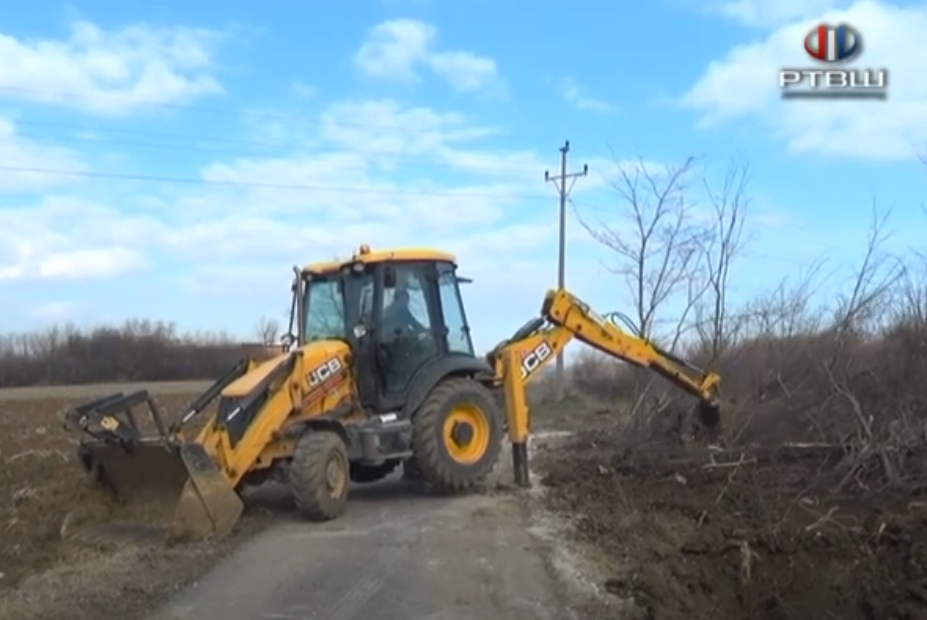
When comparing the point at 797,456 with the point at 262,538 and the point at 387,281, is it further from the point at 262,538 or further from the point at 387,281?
the point at 262,538

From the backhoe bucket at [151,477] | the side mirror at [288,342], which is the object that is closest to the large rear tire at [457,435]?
the side mirror at [288,342]

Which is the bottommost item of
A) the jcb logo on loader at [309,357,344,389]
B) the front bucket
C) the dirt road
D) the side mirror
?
the dirt road

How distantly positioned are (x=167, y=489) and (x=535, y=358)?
16.8 ft

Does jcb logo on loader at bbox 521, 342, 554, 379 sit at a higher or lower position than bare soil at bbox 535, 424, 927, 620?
higher

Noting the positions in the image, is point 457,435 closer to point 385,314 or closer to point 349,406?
point 349,406

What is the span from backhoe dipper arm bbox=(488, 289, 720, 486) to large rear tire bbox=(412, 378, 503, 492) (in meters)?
0.40

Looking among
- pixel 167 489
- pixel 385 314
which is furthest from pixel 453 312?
pixel 167 489

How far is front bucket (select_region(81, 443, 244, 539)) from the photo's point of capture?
404 inches

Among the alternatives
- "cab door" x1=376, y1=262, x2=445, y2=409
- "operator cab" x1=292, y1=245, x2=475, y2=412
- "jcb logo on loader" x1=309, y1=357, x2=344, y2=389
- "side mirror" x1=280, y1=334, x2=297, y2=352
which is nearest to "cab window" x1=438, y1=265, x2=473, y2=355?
"operator cab" x1=292, y1=245, x2=475, y2=412

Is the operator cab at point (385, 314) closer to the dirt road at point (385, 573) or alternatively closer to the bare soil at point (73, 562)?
the dirt road at point (385, 573)

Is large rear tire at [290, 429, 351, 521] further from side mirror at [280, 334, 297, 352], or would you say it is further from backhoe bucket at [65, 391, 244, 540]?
side mirror at [280, 334, 297, 352]

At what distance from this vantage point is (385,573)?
897 cm

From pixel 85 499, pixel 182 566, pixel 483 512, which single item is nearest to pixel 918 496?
pixel 483 512

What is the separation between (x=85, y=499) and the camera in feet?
37.4
